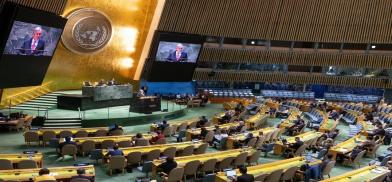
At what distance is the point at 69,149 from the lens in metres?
11.9

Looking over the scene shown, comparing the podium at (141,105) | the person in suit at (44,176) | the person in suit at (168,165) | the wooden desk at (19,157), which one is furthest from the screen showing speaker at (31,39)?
the person in suit at (168,165)

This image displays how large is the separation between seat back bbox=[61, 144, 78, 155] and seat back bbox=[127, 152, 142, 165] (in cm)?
198

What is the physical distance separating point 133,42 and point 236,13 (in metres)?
9.47

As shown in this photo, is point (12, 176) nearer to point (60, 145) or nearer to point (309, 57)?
point (60, 145)

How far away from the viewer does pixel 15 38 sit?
16.3 m

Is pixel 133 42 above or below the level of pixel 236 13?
below

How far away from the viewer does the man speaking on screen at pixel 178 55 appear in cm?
2706

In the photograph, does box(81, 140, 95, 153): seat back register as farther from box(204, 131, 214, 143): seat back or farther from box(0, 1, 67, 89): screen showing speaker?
box(0, 1, 67, 89): screen showing speaker

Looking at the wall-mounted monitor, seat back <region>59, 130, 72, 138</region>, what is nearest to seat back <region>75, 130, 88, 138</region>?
seat back <region>59, 130, 72, 138</region>

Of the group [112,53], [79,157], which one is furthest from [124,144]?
[112,53]

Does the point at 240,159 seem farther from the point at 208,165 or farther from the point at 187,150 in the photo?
the point at 187,150

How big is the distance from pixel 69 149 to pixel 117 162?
2.13 metres

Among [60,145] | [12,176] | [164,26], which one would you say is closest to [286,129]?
[60,145]

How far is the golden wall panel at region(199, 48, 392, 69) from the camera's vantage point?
31.9 metres
